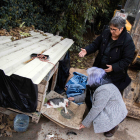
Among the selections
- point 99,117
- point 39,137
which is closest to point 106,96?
point 99,117

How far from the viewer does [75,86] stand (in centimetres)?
334

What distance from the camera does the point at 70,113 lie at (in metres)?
2.56

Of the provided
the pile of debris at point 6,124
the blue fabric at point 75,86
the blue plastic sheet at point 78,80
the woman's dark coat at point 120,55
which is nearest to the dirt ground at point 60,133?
the pile of debris at point 6,124

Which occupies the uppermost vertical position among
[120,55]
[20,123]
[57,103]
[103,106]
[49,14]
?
[49,14]

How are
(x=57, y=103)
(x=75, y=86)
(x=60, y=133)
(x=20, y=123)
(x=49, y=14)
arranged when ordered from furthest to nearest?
(x=49, y=14), (x=75, y=86), (x=57, y=103), (x=60, y=133), (x=20, y=123)

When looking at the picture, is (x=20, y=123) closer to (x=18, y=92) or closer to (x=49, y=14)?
(x=18, y=92)

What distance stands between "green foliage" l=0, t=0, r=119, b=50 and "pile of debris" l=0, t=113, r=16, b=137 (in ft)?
8.15

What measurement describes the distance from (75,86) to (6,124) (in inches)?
71.1

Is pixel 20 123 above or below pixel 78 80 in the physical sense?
below

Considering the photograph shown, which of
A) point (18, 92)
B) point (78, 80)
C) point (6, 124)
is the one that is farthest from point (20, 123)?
point (78, 80)

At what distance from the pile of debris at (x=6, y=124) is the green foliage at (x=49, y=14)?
2.48 m

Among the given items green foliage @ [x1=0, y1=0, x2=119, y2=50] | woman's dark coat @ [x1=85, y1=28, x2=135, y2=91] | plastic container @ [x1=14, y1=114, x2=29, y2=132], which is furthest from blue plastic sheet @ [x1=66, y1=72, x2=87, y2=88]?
green foliage @ [x1=0, y1=0, x2=119, y2=50]

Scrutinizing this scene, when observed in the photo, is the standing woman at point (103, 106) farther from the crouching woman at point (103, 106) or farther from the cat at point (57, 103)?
the cat at point (57, 103)

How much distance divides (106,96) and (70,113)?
99 centimetres
